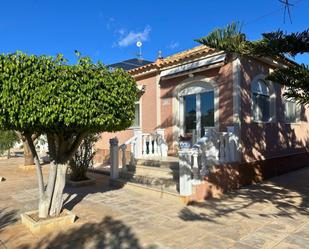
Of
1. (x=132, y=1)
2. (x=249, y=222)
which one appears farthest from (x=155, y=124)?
(x=249, y=222)

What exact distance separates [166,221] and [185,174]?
1.53 meters

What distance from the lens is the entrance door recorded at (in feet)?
35.6

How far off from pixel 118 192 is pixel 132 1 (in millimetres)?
7559

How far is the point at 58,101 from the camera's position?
4945 mm

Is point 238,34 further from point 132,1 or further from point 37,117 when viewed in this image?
point 132,1

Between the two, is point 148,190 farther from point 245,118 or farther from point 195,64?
point 195,64

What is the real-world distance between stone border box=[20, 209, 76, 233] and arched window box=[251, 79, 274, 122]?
7.30 metres

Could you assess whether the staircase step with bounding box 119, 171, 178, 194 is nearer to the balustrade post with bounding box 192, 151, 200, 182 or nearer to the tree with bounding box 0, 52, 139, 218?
the balustrade post with bounding box 192, 151, 200, 182

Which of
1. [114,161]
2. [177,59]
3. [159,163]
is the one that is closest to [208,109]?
[177,59]

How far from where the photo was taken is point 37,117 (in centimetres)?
488

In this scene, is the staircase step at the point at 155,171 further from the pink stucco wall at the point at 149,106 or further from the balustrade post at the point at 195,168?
the pink stucco wall at the point at 149,106

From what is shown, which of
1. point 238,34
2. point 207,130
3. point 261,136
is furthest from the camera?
point 261,136

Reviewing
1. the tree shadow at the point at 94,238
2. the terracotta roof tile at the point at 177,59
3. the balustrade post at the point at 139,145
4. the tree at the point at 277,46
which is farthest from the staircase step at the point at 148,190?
the terracotta roof tile at the point at 177,59

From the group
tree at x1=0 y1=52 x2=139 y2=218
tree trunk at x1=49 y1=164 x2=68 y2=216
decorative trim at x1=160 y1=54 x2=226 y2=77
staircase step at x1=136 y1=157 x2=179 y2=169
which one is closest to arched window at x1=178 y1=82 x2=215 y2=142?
decorative trim at x1=160 y1=54 x2=226 y2=77
